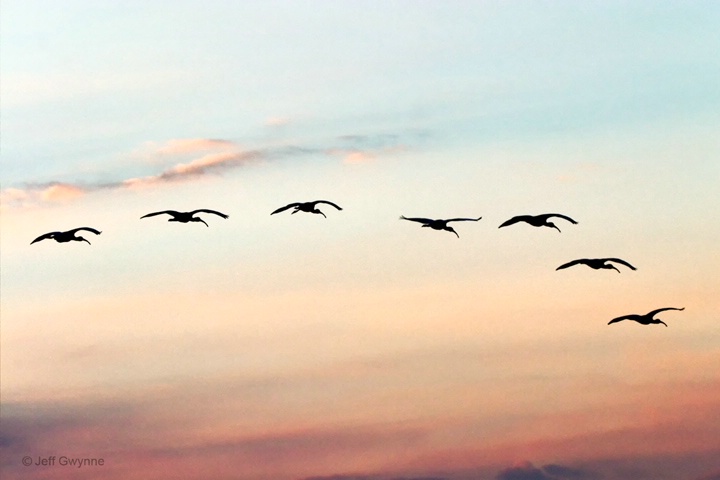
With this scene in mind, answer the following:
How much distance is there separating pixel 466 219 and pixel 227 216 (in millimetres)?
24653

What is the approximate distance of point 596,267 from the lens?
154 m

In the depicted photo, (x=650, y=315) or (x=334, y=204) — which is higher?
(x=334, y=204)

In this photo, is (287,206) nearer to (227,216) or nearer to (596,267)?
(227,216)

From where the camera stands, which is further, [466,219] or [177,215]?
[177,215]

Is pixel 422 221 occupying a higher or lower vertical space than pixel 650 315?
higher

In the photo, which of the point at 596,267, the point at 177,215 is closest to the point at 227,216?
the point at 177,215

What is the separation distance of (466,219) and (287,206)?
81.7 feet

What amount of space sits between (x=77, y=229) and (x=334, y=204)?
26.2 meters

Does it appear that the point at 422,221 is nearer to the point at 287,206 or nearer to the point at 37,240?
the point at 287,206

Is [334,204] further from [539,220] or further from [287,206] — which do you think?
[539,220]

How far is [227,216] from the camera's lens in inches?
6127

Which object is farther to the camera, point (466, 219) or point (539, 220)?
point (539, 220)

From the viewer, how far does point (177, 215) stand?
6447 inches

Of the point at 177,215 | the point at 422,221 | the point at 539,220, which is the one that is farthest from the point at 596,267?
the point at 177,215
